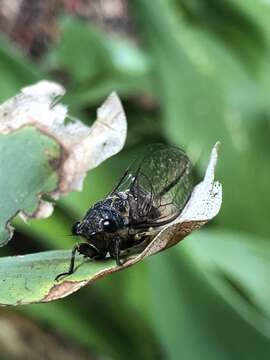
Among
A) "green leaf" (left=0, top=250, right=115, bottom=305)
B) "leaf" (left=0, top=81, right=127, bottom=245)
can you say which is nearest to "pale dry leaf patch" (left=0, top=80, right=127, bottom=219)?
"leaf" (left=0, top=81, right=127, bottom=245)

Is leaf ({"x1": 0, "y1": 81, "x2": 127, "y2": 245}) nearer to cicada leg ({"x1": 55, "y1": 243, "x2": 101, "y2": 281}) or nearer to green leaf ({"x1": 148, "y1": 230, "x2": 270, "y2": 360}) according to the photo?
cicada leg ({"x1": 55, "y1": 243, "x2": 101, "y2": 281})

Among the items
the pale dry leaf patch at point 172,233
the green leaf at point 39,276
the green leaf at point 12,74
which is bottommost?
the green leaf at point 12,74

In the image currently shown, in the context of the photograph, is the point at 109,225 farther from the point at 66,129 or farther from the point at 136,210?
the point at 66,129

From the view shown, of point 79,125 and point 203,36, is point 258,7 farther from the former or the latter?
point 79,125

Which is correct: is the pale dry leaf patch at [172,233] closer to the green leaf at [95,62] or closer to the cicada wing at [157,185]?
the cicada wing at [157,185]

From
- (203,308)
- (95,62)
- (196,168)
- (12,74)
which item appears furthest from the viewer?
(95,62)

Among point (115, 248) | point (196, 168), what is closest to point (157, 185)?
point (115, 248)

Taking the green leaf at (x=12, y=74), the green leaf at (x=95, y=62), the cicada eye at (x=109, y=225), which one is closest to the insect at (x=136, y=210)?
the cicada eye at (x=109, y=225)
